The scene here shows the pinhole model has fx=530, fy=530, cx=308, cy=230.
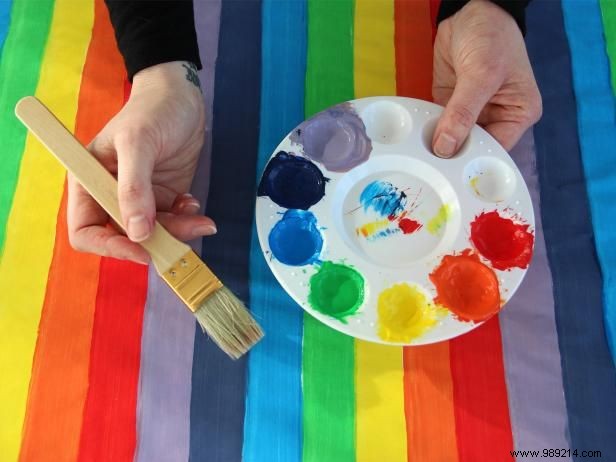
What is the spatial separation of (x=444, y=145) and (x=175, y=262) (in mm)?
334

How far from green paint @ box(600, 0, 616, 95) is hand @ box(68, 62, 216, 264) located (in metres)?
0.60

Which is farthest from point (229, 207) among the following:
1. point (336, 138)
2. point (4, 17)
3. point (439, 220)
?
point (4, 17)

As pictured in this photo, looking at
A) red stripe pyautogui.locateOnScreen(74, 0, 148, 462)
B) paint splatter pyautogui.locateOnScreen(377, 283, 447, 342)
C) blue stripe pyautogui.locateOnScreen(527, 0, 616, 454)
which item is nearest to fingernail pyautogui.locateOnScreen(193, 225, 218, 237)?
red stripe pyautogui.locateOnScreen(74, 0, 148, 462)

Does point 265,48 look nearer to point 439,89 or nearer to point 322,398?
point 439,89

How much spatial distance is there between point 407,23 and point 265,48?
0.23 m

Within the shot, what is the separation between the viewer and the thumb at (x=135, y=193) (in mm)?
530

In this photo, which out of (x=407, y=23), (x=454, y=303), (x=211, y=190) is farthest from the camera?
(x=407, y=23)

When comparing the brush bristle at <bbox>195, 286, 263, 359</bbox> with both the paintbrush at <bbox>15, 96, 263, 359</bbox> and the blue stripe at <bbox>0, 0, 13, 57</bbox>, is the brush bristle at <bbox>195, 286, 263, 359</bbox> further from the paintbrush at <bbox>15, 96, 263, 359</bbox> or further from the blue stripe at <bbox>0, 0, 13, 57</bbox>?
the blue stripe at <bbox>0, 0, 13, 57</bbox>

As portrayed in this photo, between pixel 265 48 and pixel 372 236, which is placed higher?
pixel 265 48

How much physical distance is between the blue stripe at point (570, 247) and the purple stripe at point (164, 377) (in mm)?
452

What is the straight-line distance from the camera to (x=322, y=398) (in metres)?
0.62

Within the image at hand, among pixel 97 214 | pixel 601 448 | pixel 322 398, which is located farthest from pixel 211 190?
pixel 601 448

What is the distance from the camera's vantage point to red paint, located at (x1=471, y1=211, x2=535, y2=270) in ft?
1.95

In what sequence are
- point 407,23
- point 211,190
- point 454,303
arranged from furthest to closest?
point 407,23
point 211,190
point 454,303
